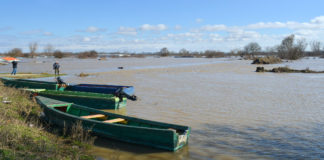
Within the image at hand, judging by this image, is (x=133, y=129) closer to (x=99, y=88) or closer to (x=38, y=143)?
(x=38, y=143)

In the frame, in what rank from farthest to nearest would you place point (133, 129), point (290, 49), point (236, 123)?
1. point (290, 49)
2. point (236, 123)
3. point (133, 129)

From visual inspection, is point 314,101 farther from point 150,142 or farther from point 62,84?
point 62,84

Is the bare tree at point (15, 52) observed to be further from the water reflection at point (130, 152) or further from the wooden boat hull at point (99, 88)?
the water reflection at point (130, 152)

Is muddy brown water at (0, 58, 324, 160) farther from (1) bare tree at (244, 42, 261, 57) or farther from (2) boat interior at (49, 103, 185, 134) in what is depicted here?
A: (1) bare tree at (244, 42, 261, 57)

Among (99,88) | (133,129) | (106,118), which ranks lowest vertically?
(106,118)

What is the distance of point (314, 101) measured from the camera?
16.6 metres

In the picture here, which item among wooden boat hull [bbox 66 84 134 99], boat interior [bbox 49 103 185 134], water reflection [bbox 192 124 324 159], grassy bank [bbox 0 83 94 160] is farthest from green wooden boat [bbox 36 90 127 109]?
water reflection [bbox 192 124 324 159]

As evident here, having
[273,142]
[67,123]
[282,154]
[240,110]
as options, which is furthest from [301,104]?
[67,123]

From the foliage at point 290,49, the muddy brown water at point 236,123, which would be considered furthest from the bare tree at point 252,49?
the muddy brown water at point 236,123

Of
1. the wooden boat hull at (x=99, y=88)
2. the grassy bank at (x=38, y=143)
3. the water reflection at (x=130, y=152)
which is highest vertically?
the wooden boat hull at (x=99, y=88)

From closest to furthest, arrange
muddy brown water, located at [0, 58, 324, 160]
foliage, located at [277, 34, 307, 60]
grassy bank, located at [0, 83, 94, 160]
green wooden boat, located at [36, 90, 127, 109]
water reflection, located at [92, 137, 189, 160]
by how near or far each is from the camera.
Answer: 1. grassy bank, located at [0, 83, 94, 160]
2. water reflection, located at [92, 137, 189, 160]
3. muddy brown water, located at [0, 58, 324, 160]
4. green wooden boat, located at [36, 90, 127, 109]
5. foliage, located at [277, 34, 307, 60]

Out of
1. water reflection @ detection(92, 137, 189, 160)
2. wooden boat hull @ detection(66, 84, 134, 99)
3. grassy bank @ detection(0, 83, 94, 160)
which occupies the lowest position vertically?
water reflection @ detection(92, 137, 189, 160)

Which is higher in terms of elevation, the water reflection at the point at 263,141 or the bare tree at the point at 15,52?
the bare tree at the point at 15,52

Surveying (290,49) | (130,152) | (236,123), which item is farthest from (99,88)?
(290,49)
